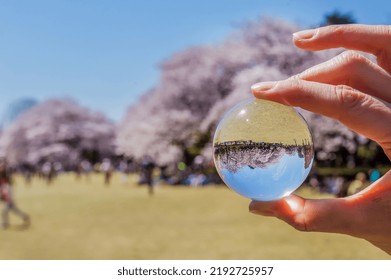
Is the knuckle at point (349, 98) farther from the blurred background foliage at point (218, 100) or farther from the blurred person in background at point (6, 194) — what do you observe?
the blurred background foliage at point (218, 100)

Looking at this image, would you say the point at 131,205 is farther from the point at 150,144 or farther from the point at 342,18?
the point at 342,18

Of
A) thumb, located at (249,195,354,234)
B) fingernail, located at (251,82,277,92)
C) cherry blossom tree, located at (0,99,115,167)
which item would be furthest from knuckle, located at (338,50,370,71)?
cherry blossom tree, located at (0,99,115,167)

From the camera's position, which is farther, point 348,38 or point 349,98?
point 348,38

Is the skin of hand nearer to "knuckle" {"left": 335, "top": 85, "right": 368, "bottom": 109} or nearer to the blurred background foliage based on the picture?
"knuckle" {"left": 335, "top": 85, "right": 368, "bottom": 109}

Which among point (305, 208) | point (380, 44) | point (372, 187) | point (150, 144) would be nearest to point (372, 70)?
point (380, 44)

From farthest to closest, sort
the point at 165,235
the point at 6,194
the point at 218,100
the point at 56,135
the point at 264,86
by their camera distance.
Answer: the point at 56,135
the point at 218,100
the point at 6,194
the point at 165,235
the point at 264,86

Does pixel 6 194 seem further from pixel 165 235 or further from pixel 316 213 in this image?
pixel 316 213

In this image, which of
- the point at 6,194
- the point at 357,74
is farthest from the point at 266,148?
the point at 6,194
